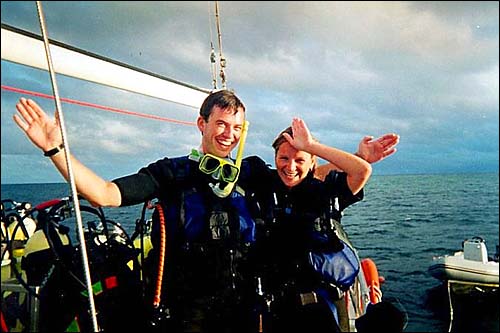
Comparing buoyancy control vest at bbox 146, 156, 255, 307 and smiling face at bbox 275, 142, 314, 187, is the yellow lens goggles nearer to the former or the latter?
buoyancy control vest at bbox 146, 156, 255, 307

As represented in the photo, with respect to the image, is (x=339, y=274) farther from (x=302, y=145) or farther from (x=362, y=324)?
(x=302, y=145)

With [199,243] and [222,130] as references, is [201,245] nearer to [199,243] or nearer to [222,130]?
[199,243]

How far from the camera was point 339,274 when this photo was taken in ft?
6.47

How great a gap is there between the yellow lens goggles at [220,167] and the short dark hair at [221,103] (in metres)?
0.25

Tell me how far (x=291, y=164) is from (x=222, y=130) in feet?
1.34

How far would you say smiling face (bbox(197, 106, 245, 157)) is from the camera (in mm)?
2012

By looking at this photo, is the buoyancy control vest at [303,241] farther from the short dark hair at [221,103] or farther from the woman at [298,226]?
the short dark hair at [221,103]

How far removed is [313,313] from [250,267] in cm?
36

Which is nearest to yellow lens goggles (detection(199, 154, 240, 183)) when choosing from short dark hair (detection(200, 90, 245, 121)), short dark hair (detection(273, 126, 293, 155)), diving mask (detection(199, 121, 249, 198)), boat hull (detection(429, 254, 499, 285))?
diving mask (detection(199, 121, 249, 198))

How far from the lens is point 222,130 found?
79.3 inches

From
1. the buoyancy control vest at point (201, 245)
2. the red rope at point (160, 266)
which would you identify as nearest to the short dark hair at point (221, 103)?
the buoyancy control vest at point (201, 245)

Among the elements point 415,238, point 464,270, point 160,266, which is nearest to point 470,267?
point 464,270

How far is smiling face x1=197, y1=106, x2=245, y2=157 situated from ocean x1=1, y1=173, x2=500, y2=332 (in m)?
0.60

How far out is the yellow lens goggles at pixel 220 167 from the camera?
1.93 meters
